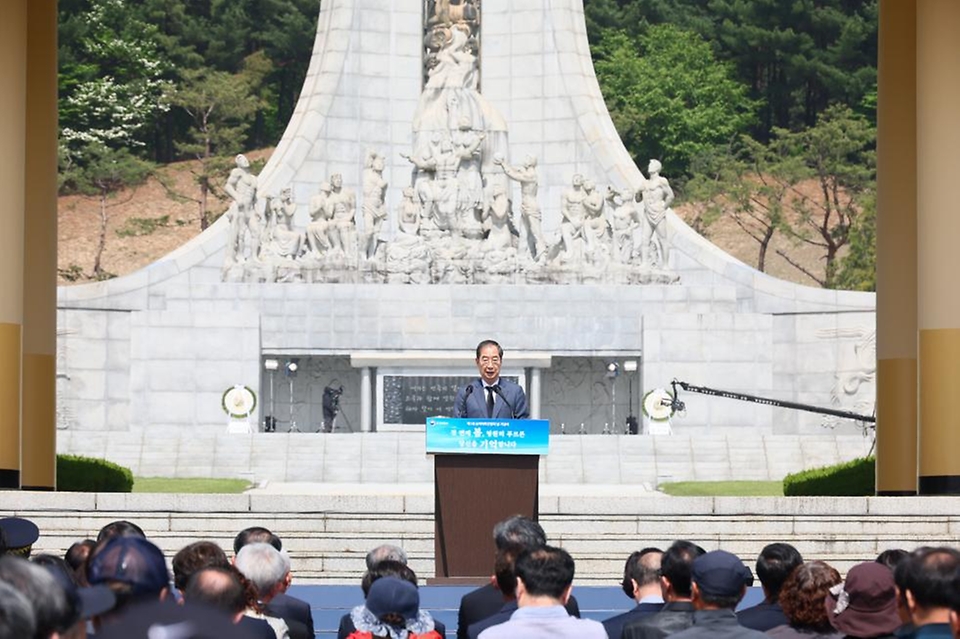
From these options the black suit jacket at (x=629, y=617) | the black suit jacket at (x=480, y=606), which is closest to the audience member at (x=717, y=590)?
the black suit jacket at (x=629, y=617)

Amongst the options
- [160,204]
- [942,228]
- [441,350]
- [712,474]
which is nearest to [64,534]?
[942,228]

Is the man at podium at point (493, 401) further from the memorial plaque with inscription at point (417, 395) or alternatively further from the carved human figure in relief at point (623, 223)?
the carved human figure in relief at point (623, 223)

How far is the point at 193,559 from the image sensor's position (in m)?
7.00

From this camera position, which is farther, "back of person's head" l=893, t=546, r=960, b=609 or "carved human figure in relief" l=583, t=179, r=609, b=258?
"carved human figure in relief" l=583, t=179, r=609, b=258

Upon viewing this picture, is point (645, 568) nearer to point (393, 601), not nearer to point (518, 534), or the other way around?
point (518, 534)

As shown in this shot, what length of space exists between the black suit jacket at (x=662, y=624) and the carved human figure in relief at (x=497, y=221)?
85.8ft

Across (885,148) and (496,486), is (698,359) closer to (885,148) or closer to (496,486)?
(885,148)

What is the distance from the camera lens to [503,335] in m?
32.3

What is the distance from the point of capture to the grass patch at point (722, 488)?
84.5 feet

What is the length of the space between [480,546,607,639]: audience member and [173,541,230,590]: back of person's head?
3.53 feet

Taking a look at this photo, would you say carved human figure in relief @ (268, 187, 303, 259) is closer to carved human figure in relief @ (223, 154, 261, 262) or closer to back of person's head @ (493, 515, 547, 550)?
carved human figure in relief @ (223, 154, 261, 262)

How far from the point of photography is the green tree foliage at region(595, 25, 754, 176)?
54.2m

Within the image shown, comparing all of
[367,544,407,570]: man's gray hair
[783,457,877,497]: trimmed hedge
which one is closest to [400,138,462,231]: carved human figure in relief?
[783,457,877,497]: trimmed hedge

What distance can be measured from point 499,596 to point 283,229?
25515 mm
